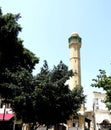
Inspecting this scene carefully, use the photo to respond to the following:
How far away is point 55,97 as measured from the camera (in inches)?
1113

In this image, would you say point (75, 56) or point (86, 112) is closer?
point (86, 112)

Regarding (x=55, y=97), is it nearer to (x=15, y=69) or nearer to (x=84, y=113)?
(x=15, y=69)

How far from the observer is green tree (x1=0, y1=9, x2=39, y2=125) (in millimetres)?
26281

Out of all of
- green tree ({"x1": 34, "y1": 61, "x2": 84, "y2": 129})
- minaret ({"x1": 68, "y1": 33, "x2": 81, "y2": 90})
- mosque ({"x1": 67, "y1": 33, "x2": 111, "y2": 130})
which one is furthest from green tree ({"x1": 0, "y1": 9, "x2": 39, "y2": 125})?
minaret ({"x1": 68, "y1": 33, "x2": 81, "y2": 90})

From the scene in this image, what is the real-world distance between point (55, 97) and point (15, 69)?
4937 millimetres

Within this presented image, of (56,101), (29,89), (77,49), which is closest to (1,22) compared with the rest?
(29,89)

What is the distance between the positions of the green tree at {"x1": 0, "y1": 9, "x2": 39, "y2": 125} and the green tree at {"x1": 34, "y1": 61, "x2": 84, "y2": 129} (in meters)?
1.05

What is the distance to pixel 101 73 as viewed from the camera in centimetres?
2156

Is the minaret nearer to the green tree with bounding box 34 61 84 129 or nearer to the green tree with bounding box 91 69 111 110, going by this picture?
the green tree with bounding box 34 61 84 129

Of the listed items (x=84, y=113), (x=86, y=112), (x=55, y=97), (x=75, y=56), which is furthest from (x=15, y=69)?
(x=75, y=56)

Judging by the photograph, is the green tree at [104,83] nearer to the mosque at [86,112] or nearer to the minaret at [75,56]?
the mosque at [86,112]

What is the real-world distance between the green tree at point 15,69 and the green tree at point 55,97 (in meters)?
1.05

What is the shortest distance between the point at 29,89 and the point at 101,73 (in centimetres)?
966

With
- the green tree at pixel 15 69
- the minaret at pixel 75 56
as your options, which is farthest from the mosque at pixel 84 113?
the green tree at pixel 15 69
